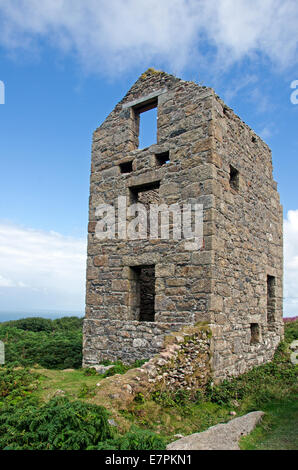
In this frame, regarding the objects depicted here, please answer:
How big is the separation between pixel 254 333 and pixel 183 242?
3.70 meters

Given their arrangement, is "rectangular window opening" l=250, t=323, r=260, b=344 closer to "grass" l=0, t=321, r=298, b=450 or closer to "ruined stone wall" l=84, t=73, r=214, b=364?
"grass" l=0, t=321, r=298, b=450

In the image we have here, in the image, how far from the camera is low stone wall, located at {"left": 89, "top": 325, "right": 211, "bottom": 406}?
5.86m

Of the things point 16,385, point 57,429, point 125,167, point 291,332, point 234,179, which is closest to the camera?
point 57,429

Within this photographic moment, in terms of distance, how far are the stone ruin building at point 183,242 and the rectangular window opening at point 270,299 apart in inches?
8.1

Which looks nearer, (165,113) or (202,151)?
(202,151)

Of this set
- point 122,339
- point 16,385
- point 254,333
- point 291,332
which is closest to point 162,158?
point 122,339

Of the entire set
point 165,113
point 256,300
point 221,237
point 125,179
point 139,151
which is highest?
point 165,113

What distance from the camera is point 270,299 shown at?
37.1ft

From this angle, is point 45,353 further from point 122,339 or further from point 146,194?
point 146,194
